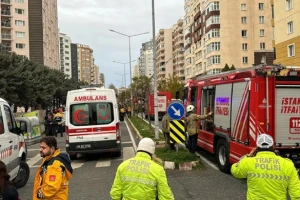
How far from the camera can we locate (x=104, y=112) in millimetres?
13188

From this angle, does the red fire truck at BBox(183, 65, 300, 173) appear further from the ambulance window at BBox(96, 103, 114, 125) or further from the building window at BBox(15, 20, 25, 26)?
the building window at BBox(15, 20, 25, 26)

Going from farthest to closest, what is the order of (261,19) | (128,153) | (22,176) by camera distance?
1. (261,19)
2. (128,153)
3. (22,176)

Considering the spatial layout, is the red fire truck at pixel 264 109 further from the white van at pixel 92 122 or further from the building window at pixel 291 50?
the building window at pixel 291 50

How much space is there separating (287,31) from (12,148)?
91.6 ft

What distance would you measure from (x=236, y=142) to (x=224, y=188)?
137cm

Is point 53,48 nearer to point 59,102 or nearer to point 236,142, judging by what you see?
point 59,102

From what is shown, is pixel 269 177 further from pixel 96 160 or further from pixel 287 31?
pixel 287 31

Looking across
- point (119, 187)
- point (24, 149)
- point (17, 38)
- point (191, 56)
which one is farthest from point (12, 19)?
point (119, 187)

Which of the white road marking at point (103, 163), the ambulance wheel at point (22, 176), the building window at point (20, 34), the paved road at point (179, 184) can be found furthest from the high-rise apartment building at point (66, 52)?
the ambulance wheel at point (22, 176)

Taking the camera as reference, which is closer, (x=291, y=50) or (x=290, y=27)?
(x=291, y=50)

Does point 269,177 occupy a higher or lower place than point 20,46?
lower

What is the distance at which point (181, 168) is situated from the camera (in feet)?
33.9

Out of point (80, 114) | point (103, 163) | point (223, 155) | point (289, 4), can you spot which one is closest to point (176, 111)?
point (223, 155)

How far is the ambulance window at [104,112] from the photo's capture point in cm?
1315
